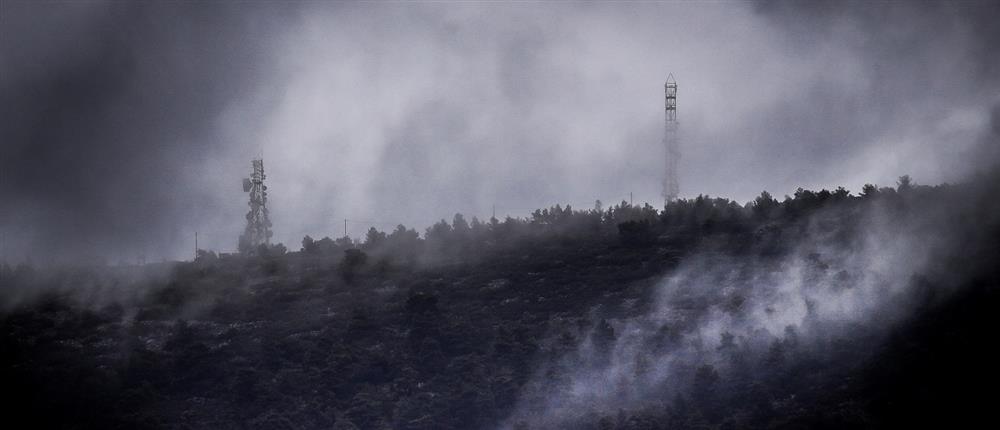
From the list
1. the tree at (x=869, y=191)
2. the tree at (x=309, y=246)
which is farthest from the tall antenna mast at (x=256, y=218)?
the tree at (x=869, y=191)

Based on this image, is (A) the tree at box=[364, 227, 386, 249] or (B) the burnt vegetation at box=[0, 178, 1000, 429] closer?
(B) the burnt vegetation at box=[0, 178, 1000, 429]

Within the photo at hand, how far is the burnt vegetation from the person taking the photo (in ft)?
184

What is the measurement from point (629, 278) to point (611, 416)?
19170 mm

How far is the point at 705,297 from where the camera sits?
69062 millimetres

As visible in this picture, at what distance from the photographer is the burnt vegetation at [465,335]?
56156 millimetres

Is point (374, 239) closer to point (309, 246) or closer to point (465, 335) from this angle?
point (309, 246)

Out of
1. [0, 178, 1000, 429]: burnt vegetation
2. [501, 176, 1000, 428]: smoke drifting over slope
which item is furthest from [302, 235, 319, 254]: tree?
[501, 176, 1000, 428]: smoke drifting over slope

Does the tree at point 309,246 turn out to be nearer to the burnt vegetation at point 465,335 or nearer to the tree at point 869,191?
the burnt vegetation at point 465,335

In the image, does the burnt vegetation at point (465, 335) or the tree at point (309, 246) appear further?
the tree at point (309, 246)

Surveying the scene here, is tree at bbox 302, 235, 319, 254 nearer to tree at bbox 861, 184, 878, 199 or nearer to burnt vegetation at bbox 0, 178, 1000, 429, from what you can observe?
burnt vegetation at bbox 0, 178, 1000, 429

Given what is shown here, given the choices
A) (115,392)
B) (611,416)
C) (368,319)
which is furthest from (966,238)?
(115,392)

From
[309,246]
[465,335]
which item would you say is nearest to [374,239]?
[309,246]

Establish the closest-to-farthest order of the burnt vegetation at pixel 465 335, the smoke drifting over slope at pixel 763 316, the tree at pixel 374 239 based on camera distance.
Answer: the burnt vegetation at pixel 465 335
the smoke drifting over slope at pixel 763 316
the tree at pixel 374 239

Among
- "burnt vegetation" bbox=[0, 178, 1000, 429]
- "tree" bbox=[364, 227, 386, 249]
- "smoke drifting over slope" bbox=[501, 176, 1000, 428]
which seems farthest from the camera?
"tree" bbox=[364, 227, 386, 249]
